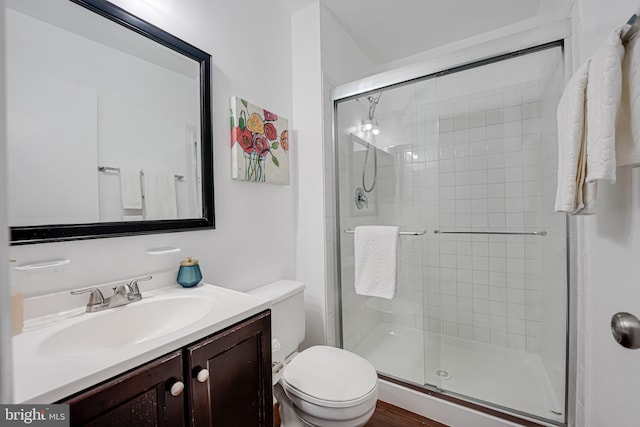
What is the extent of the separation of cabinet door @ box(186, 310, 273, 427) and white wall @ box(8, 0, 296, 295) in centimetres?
51

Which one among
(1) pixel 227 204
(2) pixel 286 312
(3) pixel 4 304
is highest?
(1) pixel 227 204

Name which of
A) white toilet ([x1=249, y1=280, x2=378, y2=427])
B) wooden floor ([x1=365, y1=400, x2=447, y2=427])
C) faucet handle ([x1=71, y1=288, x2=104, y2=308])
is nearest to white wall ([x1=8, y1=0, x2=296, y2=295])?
faucet handle ([x1=71, y1=288, x2=104, y2=308])

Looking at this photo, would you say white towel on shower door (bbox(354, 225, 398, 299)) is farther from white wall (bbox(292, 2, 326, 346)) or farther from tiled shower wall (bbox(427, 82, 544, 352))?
tiled shower wall (bbox(427, 82, 544, 352))

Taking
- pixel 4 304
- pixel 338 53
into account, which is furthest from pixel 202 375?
pixel 338 53

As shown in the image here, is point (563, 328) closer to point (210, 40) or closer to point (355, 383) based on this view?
point (355, 383)

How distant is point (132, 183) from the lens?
1011 millimetres

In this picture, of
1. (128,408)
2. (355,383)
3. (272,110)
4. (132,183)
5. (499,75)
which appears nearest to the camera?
(128,408)

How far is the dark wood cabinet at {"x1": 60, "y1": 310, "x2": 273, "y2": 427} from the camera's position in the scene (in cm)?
54

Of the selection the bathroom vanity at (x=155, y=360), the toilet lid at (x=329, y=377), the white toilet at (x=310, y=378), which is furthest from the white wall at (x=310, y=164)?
the bathroom vanity at (x=155, y=360)

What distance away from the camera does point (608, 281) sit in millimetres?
866

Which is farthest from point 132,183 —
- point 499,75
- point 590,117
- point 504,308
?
point 504,308

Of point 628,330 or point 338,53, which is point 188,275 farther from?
point 338,53

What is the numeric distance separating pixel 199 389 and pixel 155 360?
16 cm

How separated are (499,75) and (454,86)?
1.14ft
